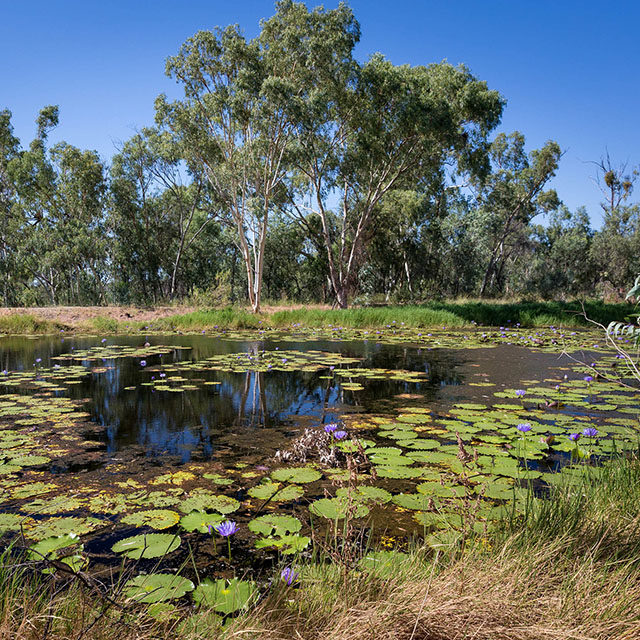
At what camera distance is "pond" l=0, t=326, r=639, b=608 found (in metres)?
2.23

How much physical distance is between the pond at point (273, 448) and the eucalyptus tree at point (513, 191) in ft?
70.8

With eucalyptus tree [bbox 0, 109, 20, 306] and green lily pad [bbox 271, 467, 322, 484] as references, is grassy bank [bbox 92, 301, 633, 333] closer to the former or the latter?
green lily pad [bbox 271, 467, 322, 484]

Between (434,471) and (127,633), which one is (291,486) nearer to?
Result: (434,471)

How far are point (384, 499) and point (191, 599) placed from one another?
1231 mm

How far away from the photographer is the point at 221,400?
17.3ft

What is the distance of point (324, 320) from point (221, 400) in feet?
33.8

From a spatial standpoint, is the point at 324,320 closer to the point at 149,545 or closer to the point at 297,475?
the point at 297,475

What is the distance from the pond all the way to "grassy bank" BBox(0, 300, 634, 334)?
6336 mm

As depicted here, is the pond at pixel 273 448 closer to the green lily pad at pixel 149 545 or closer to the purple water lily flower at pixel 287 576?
the green lily pad at pixel 149 545

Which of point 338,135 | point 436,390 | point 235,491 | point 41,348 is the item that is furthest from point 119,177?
point 235,491

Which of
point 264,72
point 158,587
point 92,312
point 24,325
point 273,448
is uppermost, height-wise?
point 264,72

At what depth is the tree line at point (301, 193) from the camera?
54.5 ft

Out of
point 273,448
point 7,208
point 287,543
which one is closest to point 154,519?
point 287,543

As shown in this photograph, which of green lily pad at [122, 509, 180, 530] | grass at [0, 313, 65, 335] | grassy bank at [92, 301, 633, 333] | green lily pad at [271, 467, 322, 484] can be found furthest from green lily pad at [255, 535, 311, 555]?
grass at [0, 313, 65, 335]
